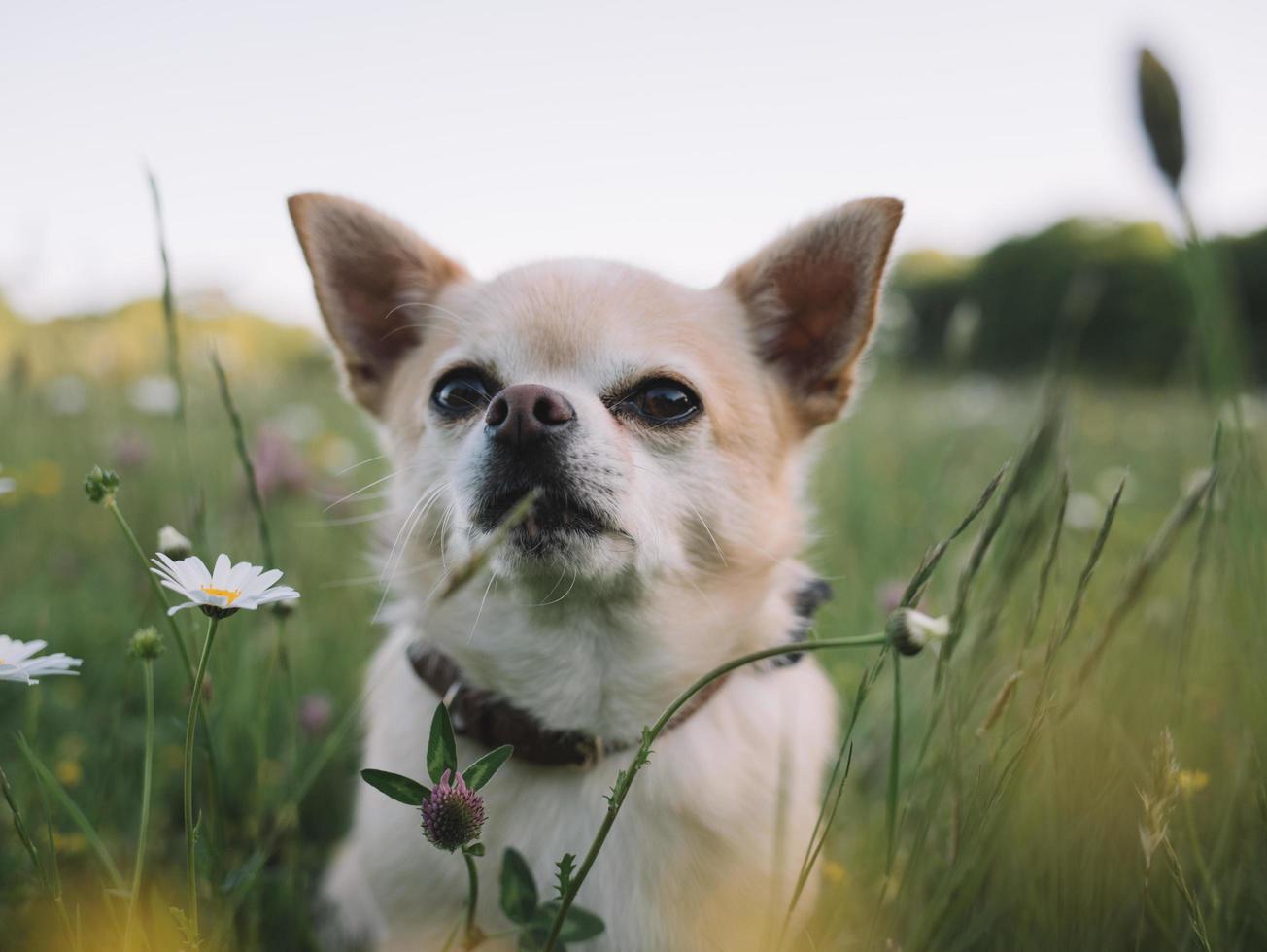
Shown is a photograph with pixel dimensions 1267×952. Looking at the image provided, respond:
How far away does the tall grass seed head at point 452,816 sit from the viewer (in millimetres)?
839

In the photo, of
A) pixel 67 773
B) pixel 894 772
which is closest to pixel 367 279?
pixel 67 773

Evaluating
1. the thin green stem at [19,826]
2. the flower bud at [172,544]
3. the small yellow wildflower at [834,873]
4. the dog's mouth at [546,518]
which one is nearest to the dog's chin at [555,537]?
the dog's mouth at [546,518]

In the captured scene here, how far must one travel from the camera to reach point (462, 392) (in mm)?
1730

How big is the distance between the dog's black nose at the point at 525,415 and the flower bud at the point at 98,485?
0.60 m

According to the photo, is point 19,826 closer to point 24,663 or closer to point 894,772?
point 24,663

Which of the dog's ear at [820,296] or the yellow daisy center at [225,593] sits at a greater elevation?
the dog's ear at [820,296]

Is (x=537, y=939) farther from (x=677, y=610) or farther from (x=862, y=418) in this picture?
(x=862, y=418)

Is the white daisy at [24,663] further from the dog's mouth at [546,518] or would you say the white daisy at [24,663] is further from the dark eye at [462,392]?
the dark eye at [462,392]

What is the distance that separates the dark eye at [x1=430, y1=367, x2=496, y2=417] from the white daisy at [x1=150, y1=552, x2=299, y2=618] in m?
0.85

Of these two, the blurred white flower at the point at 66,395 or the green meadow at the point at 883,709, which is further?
the blurred white flower at the point at 66,395

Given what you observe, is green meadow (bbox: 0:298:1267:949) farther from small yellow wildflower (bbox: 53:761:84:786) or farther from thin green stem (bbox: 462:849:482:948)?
thin green stem (bbox: 462:849:482:948)

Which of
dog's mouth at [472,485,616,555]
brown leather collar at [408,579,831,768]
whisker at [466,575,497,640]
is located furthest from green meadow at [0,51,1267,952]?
dog's mouth at [472,485,616,555]

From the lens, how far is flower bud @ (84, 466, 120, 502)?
89 centimetres

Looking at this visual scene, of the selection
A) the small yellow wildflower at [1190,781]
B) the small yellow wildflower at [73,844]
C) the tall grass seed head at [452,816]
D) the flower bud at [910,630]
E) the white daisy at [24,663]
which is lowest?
the small yellow wildflower at [73,844]
